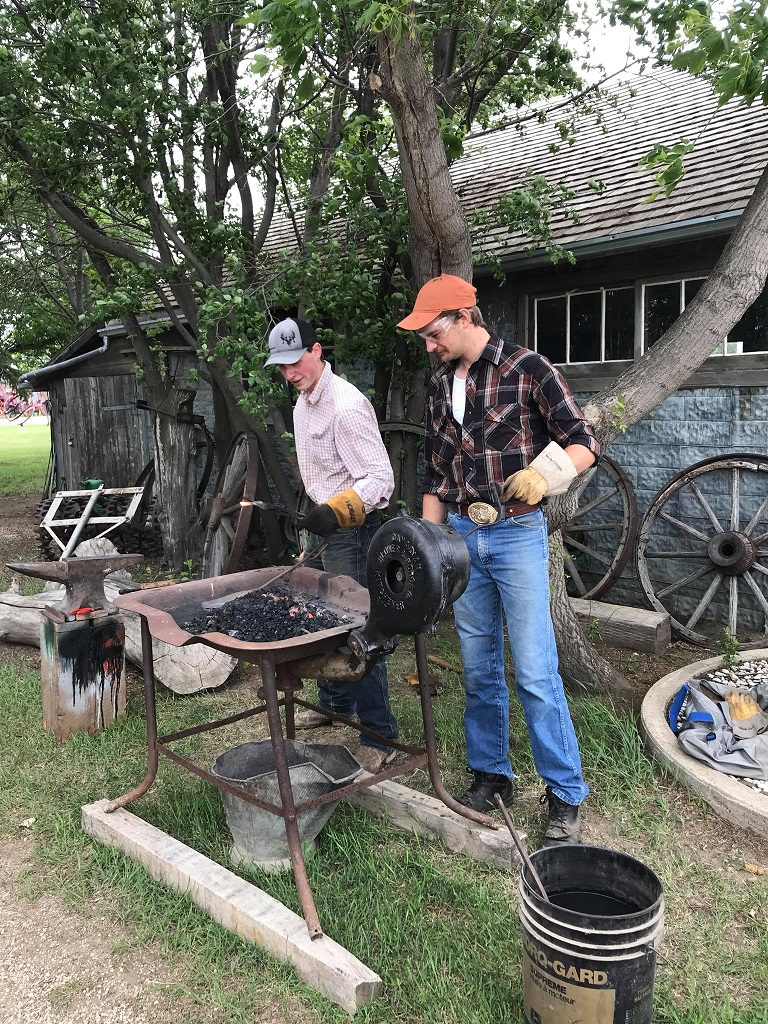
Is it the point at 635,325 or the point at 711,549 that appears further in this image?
the point at 635,325

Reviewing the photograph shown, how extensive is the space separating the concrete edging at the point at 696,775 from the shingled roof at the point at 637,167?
3.16 m

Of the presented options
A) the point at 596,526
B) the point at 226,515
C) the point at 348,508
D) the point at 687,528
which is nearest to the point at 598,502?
the point at 596,526

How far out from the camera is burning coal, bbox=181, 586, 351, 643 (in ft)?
9.27

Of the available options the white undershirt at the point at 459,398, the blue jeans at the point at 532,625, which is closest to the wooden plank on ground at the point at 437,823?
the blue jeans at the point at 532,625

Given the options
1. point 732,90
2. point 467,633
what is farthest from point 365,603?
point 732,90

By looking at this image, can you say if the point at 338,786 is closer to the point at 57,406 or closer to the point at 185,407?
the point at 185,407

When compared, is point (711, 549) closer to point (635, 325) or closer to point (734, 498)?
point (734, 498)

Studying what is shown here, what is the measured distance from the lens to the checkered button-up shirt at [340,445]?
330 centimetres

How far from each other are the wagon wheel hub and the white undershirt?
3453 mm

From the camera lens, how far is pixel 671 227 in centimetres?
558

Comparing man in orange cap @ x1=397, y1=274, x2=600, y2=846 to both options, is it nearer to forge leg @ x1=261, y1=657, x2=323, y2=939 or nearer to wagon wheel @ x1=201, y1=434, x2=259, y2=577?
forge leg @ x1=261, y1=657, x2=323, y2=939

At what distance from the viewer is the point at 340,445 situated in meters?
3.36

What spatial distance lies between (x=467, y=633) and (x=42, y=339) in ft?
57.1

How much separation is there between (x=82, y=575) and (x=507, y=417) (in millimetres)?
2519
